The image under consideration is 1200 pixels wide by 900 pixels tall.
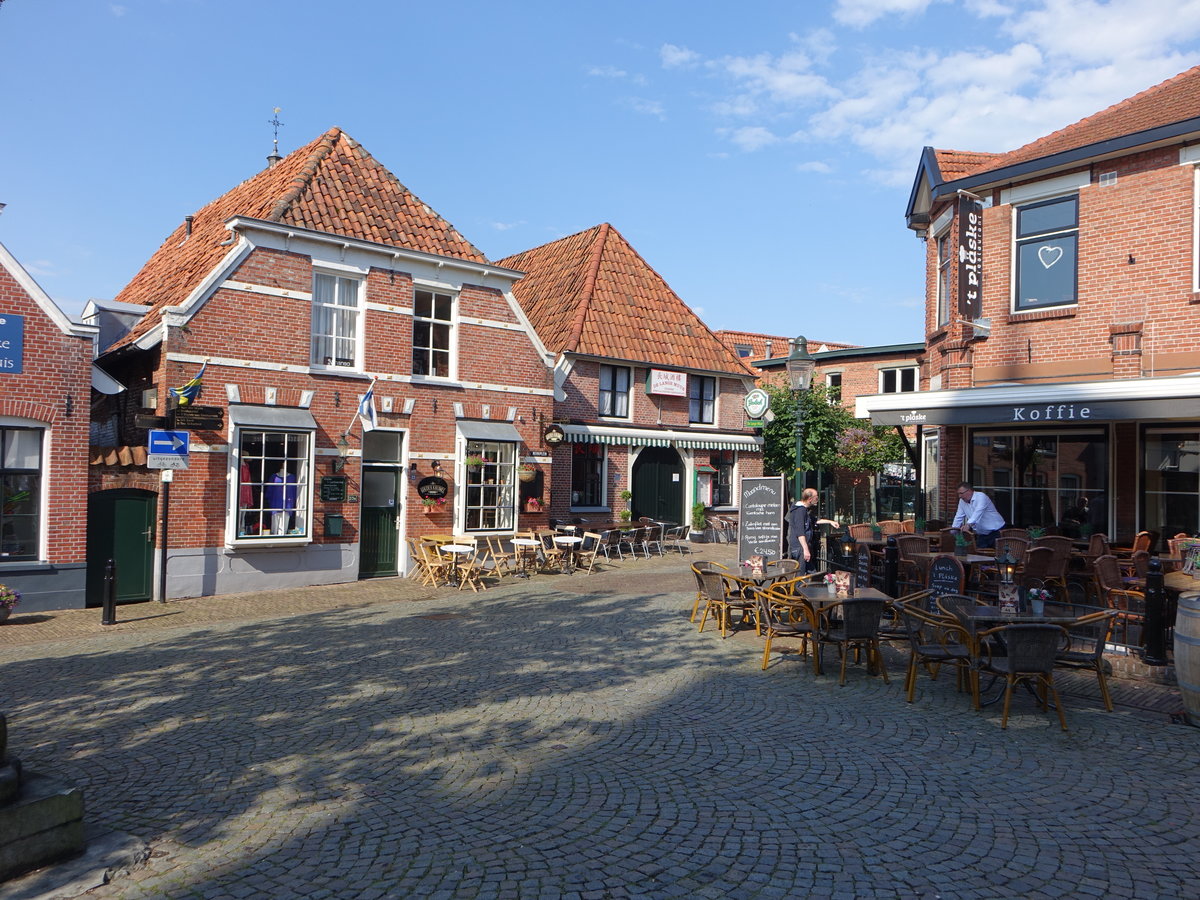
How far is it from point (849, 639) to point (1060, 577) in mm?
4316

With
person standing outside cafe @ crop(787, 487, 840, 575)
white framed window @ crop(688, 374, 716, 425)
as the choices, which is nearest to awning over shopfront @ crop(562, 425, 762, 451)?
white framed window @ crop(688, 374, 716, 425)

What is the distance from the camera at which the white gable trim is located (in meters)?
12.2

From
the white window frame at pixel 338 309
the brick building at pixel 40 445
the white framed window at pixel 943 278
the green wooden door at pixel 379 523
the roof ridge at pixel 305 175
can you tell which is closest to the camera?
the brick building at pixel 40 445

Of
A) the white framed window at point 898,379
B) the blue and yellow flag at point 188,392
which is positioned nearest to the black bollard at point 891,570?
the blue and yellow flag at point 188,392

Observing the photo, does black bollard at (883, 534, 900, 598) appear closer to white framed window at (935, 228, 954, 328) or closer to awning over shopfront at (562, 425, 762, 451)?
white framed window at (935, 228, 954, 328)

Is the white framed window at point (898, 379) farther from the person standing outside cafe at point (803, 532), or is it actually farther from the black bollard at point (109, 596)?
the black bollard at point (109, 596)

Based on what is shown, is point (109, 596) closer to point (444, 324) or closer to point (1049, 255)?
point (444, 324)

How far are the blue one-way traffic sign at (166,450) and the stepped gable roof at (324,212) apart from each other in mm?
2730

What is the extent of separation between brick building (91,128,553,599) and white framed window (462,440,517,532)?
4 centimetres

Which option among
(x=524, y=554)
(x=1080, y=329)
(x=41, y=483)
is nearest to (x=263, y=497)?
(x=41, y=483)

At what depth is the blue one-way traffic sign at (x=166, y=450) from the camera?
12.6 m

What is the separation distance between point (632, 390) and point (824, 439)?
8.36 metres

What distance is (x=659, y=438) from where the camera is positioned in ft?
71.5

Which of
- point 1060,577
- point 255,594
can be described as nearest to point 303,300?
point 255,594
